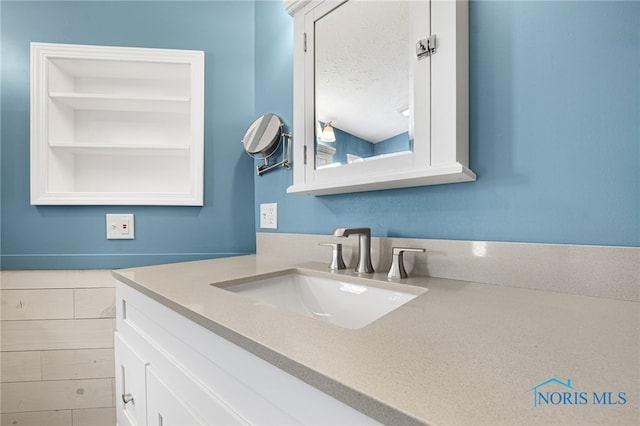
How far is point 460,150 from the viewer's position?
74 cm

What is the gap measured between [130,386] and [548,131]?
4.36 ft

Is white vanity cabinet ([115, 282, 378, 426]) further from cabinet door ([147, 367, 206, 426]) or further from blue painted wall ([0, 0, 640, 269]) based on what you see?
blue painted wall ([0, 0, 640, 269])

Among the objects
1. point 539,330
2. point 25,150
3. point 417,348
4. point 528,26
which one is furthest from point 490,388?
point 25,150

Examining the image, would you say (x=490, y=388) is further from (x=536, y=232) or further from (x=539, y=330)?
(x=536, y=232)

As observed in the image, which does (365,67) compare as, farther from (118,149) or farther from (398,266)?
(118,149)

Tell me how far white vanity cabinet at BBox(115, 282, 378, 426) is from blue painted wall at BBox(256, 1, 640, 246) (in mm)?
615

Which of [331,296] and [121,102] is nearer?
[331,296]

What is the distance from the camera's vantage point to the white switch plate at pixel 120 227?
1.36 m

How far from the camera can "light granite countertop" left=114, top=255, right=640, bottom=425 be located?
25 cm

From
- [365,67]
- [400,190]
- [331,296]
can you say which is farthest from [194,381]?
[365,67]

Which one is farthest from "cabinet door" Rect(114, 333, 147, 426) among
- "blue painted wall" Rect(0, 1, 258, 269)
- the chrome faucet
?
the chrome faucet

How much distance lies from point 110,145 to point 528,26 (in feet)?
5.31

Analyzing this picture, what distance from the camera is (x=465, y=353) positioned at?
→ 35cm

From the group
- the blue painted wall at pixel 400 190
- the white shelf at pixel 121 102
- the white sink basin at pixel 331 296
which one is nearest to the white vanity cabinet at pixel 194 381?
the white sink basin at pixel 331 296
